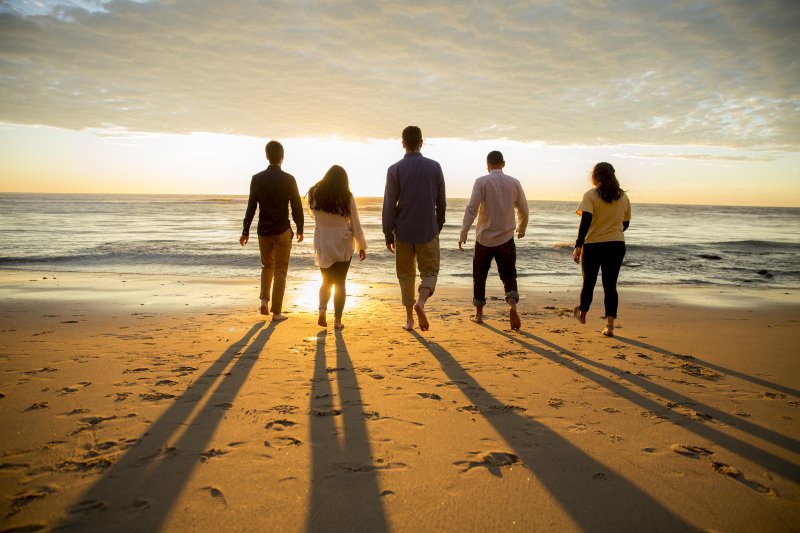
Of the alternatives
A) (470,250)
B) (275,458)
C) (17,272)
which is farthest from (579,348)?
(470,250)

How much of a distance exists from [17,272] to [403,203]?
9981 mm

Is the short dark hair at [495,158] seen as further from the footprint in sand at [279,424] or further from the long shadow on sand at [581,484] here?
the footprint in sand at [279,424]

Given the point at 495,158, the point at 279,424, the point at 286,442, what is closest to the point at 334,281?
the point at 495,158

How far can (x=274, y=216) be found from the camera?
596cm

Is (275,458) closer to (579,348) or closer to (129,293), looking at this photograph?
(579,348)

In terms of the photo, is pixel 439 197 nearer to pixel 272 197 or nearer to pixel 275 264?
pixel 272 197

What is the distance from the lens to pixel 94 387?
324 cm

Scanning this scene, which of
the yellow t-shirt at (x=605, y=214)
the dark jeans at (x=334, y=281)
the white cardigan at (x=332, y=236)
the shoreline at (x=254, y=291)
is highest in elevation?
the yellow t-shirt at (x=605, y=214)

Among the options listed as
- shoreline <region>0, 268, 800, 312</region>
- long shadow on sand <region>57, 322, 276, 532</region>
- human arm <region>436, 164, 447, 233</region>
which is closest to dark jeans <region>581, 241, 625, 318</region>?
human arm <region>436, 164, 447, 233</region>

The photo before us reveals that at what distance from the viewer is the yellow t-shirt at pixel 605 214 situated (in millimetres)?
5160

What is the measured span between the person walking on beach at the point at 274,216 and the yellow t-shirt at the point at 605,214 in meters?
3.53

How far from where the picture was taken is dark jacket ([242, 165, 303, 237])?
5953 millimetres

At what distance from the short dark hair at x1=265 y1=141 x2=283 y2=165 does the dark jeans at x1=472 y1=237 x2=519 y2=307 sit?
2.81m

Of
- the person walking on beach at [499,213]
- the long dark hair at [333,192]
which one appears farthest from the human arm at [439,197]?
the long dark hair at [333,192]
